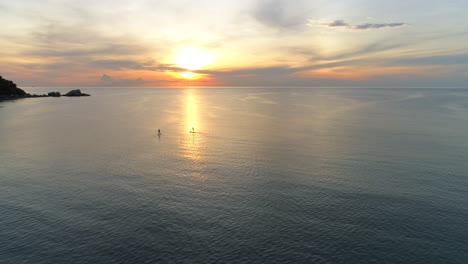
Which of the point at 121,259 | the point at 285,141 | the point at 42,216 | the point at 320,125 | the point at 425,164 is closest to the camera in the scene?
the point at 121,259

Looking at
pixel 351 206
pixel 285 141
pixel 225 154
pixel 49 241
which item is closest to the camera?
pixel 49 241

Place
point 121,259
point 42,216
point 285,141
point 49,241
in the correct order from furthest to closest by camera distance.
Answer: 1. point 285,141
2. point 42,216
3. point 49,241
4. point 121,259

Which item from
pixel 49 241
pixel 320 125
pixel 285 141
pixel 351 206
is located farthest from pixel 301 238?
pixel 320 125

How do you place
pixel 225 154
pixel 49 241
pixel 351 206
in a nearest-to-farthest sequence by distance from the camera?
pixel 49 241, pixel 351 206, pixel 225 154

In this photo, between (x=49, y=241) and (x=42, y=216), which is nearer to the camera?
(x=49, y=241)

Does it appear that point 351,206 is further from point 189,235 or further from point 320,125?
point 320,125

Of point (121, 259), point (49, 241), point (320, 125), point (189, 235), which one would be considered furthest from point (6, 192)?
point (320, 125)

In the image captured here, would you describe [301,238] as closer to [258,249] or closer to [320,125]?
[258,249]

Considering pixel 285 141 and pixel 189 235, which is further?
pixel 285 141

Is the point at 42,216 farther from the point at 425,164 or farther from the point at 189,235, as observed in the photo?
the point at 425,164
